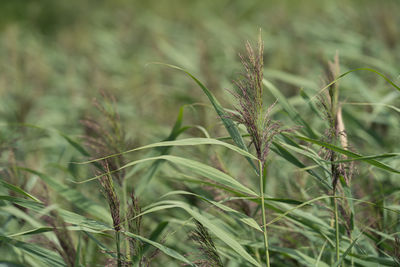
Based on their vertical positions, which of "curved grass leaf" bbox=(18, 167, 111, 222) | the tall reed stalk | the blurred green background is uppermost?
the blurred green background

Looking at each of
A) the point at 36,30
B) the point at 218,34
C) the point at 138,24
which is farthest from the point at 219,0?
the point at 36,30

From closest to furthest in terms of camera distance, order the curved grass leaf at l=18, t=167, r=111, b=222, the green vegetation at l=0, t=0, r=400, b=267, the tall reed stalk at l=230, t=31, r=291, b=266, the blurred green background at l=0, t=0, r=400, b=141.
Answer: the tall reed stalk at l=230, t=31, r=291, b=266 → the green vegetation at l=0, t=0, r=400, b=267 → the curved grass leaf at l=18, t=167, r=111, b=222 → the blurred green background at l=0, t=0, r=400, b=141

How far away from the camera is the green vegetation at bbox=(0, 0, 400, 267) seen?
1.10m

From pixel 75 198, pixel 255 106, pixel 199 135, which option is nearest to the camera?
pixel 255 106

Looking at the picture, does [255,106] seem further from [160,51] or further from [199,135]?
[160,51]

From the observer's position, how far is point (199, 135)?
5.88ft

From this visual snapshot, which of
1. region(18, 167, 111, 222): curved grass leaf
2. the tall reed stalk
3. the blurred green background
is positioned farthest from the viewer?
the blurred green background

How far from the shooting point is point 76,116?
→ 3189 millimetres

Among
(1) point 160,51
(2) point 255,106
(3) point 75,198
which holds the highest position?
(1) point 160,51

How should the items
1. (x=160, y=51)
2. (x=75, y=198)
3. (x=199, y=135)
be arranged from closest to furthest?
(x=75, y=198) → (x=199, y=135) → (x=160, y=51)

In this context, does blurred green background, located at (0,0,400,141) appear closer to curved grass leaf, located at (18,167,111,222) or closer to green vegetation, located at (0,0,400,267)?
green vegetation, located at (0,0,400,267)


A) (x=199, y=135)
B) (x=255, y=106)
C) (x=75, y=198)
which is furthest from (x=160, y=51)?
(x=255, y=106)

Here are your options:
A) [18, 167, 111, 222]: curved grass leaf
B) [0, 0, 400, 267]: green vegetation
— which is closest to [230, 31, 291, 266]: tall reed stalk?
[0, 0, 400, 267]: green vegetation

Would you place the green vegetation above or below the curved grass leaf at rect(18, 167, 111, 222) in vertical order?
above
